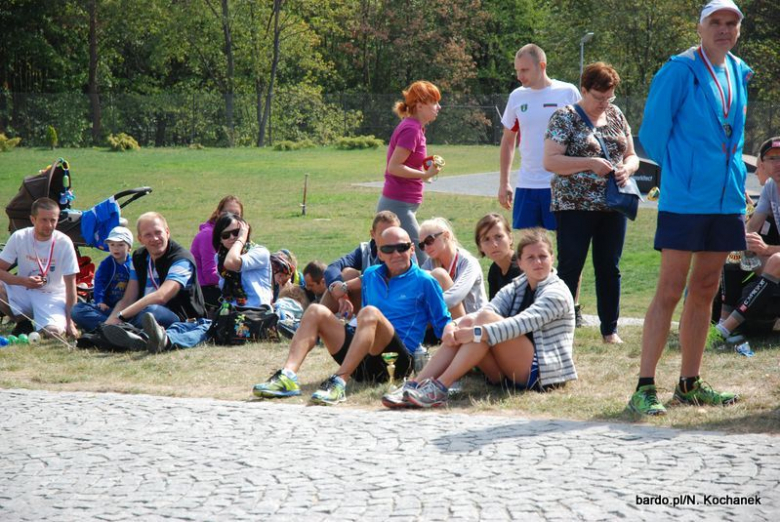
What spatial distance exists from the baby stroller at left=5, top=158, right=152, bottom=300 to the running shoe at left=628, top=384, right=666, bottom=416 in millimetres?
6089

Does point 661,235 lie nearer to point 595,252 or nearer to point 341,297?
point 595,252

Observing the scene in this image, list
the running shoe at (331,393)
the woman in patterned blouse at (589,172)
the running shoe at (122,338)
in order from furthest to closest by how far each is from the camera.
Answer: the running shoe at (122,338)
the woman in patterned blouse at (589,172)
the running shoe at (331,393)

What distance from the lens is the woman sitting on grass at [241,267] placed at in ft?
29.2

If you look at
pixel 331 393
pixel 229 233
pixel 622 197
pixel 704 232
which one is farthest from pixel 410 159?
pixel 704 232

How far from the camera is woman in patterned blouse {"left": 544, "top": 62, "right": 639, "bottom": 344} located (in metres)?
7.09

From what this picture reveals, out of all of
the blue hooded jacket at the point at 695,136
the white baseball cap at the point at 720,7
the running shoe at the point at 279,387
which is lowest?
the running shoe at the point at 279,387

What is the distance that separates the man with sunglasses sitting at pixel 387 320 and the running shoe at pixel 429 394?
1.99 ft

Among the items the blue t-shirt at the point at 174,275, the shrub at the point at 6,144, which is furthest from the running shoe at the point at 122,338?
the shrub at the point at 6,144

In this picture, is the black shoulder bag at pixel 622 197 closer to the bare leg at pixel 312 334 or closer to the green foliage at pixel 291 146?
the bare leg at pixel 312 334

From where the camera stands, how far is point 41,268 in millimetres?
9570

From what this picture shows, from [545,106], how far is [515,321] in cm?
245

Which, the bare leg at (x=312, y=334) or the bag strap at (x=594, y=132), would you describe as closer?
the bare leg at (x=312, y=334)

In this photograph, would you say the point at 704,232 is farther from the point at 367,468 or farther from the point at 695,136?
the point at 367,468

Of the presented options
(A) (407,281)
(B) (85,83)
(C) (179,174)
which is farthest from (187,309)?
(B) (85,83)
